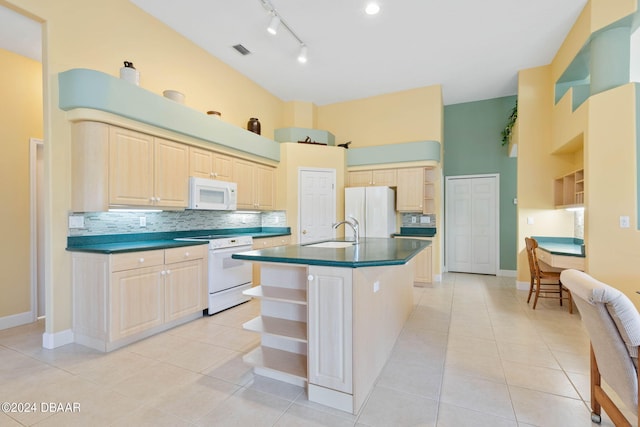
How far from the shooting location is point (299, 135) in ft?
18.5

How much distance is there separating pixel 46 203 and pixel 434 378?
12.2ft

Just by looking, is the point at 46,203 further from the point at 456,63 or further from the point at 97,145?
the point at 456,63

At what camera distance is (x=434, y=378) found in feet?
7.24

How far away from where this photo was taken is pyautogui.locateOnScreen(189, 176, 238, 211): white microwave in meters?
3.63

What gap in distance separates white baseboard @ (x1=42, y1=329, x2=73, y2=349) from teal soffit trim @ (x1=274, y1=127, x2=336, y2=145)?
168 inches

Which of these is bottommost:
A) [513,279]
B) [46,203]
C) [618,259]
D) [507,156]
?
[513,279]

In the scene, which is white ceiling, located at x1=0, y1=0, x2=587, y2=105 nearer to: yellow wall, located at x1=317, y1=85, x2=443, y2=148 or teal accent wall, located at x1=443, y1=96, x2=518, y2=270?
yellow wall, located at x1=317, y1=85, x2=443, y2=148

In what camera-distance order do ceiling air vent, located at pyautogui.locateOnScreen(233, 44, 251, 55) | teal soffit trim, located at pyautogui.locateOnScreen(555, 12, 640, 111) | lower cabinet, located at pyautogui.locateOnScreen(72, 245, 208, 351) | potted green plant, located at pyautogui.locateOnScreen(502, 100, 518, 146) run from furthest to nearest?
potted green plant, located at pyautogui.locateOnScreen(502, 100, 518, 146)
ceiling air vent, located at pyautogui.locateOnScreen(233, 44, 251, 55)
teal soffit trim, located at pyautogui.locateOnScreen(555, 12, 640, 111)
lower cabinet, located at pyautogui.locateOnScreen(72, 245, 208, 351)

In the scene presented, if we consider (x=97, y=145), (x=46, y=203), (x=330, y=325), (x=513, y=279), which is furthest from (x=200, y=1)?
(x=513, y=279)

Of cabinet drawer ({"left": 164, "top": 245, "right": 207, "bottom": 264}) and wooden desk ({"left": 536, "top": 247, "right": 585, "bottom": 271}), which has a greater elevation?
cabinet drawer ({"left": 164, "top": 245, "right": 207, "bottom": 264})

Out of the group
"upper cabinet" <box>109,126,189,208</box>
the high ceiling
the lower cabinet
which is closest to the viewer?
the lower cabinet

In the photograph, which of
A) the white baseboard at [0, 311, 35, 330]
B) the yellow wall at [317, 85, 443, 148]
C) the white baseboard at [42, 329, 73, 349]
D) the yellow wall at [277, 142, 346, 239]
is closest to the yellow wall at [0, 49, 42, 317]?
the white baseboard at [0, 311, 35, 330]

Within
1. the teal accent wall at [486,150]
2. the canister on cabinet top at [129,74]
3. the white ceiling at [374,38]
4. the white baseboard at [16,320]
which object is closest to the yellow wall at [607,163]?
the white ceiling at [374,38]

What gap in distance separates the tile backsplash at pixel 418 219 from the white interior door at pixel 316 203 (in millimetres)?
1381
